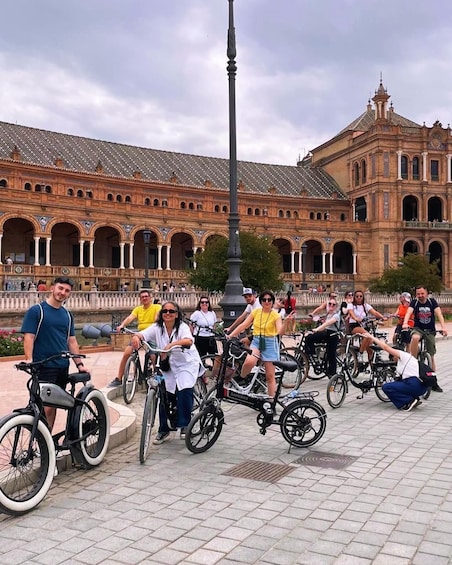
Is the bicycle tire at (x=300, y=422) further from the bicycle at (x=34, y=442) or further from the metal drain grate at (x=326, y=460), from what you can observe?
the bicycle at (x=34, y=442)

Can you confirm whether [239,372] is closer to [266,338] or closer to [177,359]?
[266,338]

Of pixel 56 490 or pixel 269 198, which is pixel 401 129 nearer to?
pixel 269 198

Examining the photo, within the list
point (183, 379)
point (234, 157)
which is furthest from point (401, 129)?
point (183, 379)

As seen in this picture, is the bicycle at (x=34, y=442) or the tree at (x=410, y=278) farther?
the tree at (x=410, y=278)

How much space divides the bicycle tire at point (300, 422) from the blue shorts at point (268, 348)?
1.32 m

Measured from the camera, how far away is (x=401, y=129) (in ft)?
204

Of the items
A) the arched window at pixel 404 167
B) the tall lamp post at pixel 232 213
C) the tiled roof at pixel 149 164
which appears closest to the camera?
the tall lamp post at pixel 232 213

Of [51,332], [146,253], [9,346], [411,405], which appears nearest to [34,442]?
[51,332]

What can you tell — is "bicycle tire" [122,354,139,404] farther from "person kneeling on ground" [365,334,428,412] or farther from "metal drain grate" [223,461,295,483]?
"person kneeling on ground" [365,334,428,412]

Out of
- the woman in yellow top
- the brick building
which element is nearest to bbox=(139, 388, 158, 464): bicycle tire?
the woman in yellow top

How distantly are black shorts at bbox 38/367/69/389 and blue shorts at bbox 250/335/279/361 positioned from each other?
3.11 meters

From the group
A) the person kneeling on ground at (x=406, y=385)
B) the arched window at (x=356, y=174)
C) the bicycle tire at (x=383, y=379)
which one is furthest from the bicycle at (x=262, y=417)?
the arched window at (x=356, y=174)

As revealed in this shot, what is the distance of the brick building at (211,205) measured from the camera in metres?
46.2

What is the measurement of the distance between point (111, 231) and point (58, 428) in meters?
45.0
